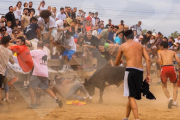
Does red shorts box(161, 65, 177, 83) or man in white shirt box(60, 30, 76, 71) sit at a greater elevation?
man in white shirt box(60, 30, 76, 71)

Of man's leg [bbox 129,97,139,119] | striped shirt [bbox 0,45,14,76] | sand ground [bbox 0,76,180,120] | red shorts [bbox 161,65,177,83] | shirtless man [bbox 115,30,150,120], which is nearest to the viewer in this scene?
man's leg [bbox 129,97,139,119]

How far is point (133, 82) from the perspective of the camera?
6.52m

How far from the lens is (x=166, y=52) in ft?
31.3

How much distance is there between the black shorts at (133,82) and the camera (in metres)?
6.49

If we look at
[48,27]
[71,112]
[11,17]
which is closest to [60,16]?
[11,17]

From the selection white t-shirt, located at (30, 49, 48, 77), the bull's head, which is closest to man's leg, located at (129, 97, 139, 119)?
white t-shirt, located at (30, 49, 48, 77)

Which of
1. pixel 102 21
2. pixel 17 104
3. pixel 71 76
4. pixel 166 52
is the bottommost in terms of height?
pixel 17 104

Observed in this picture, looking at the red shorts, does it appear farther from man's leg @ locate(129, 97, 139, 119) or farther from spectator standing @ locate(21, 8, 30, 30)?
spectator standing @ locate(21, 8, 30, 30)

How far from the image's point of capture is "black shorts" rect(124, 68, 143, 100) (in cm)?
649

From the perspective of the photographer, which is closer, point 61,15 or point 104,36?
point 104,36

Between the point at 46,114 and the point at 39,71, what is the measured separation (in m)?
1.56

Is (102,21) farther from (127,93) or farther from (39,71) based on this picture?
(127,93)

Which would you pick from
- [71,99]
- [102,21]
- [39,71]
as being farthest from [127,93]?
[102,21]

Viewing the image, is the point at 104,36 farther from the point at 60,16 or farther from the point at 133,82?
the point at 133,82
